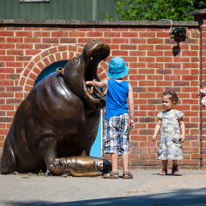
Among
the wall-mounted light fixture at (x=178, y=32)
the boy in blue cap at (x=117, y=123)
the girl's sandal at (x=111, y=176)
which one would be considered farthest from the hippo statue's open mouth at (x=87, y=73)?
the wall-mounted light fixture at (x=178, y=32)

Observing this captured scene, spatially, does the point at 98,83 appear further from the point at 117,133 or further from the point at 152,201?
the point at 152,201

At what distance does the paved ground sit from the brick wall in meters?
3.40

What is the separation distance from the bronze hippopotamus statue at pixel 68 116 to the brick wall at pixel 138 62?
3.05m

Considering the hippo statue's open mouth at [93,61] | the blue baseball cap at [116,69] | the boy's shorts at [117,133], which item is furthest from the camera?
the blue baseball cap at [116,69]

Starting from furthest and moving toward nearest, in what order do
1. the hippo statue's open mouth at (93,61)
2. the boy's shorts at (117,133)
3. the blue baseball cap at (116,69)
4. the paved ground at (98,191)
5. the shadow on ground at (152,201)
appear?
the blue baseball cap at (116,69)
the boy's shorts at (117,133)
the hippo statue's open mouth at (93,61)
the paved ground at (98,191)
the shadow on ground at (152,201)

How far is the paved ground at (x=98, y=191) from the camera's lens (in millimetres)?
5569

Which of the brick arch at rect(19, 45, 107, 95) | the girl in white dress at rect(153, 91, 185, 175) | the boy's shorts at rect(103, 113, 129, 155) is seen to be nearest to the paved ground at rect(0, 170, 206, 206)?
the boy's shorts at rect(103, 113, 129, 155)

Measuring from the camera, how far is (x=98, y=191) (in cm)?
675

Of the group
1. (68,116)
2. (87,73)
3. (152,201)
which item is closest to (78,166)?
(68,116)

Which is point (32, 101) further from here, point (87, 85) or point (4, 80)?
point (4, 80)

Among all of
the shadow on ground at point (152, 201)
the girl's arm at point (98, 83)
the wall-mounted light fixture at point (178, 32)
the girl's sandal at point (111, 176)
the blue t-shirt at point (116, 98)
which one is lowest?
the girl's sandal at point (111, 176)

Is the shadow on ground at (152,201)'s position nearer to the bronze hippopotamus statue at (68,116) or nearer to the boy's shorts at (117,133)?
the boy's shorts at (117,133)

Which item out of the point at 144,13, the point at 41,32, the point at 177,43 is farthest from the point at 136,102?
the point at 144,13

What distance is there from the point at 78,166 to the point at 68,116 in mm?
624
